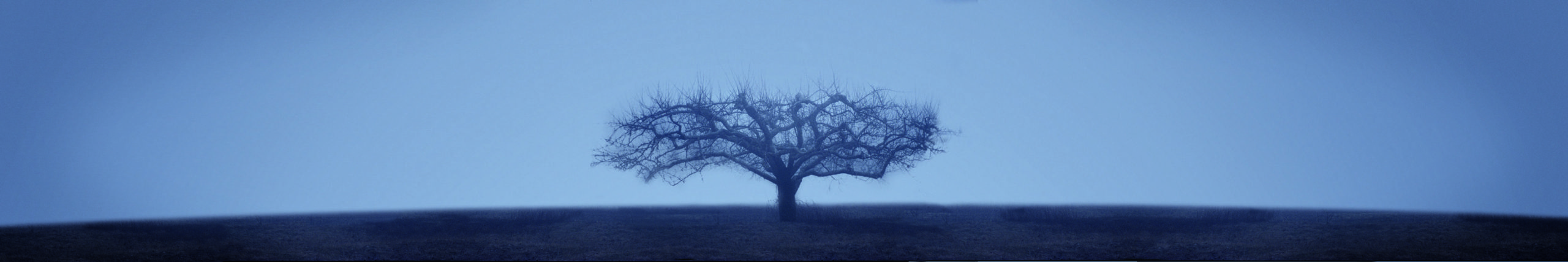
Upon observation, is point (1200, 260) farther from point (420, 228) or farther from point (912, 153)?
point (420, 228)

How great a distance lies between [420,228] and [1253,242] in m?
13.2

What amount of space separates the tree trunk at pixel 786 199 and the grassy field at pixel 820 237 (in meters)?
0.32

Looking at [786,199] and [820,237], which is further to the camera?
[786,199]

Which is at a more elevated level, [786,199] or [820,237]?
[786,199]

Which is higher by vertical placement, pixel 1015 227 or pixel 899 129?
pixel 899 129

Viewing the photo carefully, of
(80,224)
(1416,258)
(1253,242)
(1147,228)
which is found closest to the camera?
(1416,258)

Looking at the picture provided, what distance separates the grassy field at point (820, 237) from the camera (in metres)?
16.2

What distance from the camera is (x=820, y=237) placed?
17219 millimetres

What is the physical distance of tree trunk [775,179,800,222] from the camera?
19000 mm

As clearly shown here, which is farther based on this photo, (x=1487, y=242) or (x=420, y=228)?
(x=420, y=228)

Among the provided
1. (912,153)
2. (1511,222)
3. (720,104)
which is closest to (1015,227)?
(912,153)

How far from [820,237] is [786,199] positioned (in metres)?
1.96

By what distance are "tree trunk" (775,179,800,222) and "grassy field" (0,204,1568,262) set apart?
32 cm

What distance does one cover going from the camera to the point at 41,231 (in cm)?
1900
